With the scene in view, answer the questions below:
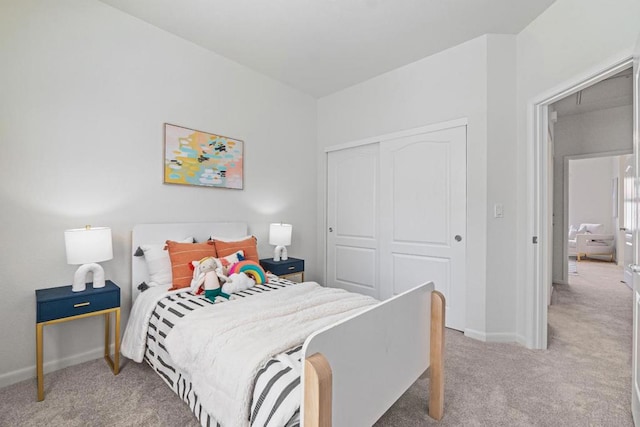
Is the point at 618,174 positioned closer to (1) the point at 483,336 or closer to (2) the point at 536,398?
(1) the point at 483,336

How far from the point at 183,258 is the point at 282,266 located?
108 centimetres

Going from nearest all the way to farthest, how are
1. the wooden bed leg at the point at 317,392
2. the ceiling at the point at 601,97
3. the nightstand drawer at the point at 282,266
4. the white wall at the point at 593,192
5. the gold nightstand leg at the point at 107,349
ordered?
1. the wooden bed leg at the point at 317,392
2. the gold nightstand leg at the point at 107,349
3. the nightstand drawer at the point at 282,266
4. the ceiling at the point at 601,97
5. the white wall at the point at 593,192

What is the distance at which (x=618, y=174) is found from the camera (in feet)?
22.2

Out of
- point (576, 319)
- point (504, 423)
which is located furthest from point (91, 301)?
point (576, 319)

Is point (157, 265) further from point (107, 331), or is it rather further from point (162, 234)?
point (107, 331)

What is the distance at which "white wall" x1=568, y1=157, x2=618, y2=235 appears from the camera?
24.1 feet

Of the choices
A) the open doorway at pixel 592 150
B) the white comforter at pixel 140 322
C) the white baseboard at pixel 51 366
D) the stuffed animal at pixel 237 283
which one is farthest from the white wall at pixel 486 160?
the white baseboard at pixel 51 366

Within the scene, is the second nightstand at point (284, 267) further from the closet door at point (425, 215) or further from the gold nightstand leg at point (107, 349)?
the gold nightstand leg at point (107, 349)

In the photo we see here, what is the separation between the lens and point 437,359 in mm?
1703

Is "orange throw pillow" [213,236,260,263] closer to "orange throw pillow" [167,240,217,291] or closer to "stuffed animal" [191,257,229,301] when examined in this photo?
"orange throw pillow" [167,240,217,291]

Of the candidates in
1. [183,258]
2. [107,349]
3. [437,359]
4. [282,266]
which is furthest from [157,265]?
[437,359]

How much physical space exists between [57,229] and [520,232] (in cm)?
370

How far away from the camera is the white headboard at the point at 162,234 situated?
2.47 m

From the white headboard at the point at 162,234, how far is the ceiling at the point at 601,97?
3.82m
